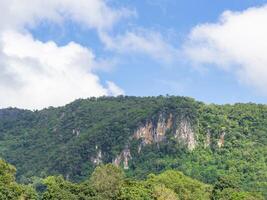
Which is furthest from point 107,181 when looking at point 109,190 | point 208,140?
point 208,140

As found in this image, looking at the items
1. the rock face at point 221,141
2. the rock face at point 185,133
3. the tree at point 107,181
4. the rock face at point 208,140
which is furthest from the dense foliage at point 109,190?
the rock face at point 185,133

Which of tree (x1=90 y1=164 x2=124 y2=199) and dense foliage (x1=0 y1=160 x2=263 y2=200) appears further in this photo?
tree (x1=90 y1=164 x2=124 y2=199)

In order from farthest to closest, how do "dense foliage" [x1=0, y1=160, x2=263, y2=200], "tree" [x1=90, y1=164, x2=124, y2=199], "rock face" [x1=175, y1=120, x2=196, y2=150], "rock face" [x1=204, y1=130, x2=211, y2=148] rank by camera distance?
→ "rock face" [x1=175, y1=120, x2=196, y2=150] → "rock face" [x1=204, y1=130, x2=211, y2=148] → "tree" [x1=90, y1=164, x2=124, y2=199] → "dense foliage" [x1=0, y1=160, x2=263, y2=200]

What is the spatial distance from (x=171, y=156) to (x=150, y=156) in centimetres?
626

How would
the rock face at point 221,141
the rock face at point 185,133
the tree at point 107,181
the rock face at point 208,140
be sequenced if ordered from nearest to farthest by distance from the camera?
the tree at point 107,181, the rock face at point 221,141, the rock face at point 208,140, the rock face at point 185,133

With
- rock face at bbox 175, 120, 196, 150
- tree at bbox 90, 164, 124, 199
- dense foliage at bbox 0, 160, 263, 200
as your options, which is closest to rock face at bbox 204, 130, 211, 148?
rock face at bbox 175, 120, 196, 150

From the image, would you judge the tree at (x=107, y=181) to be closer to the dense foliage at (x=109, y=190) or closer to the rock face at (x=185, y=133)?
the dense foliage at (x=109, y=190)

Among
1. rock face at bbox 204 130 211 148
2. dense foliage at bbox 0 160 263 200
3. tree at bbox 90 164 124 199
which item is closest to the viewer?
dense foliage at bbox 0 160 263 200

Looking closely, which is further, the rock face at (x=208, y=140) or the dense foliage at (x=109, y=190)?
the rock face at (x=208, y=140)

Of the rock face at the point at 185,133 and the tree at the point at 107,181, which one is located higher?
the rock face at the point at 185,133

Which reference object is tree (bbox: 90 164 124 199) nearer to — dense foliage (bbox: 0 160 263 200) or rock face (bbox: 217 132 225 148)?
dense foliage (bbox: 0 160 263 200)

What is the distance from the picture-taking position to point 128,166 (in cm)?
19875

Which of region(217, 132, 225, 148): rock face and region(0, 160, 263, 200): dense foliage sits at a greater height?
region(217, 132, 225, 148): rock face

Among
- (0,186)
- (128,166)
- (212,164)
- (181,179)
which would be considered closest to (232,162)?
(212,164)
